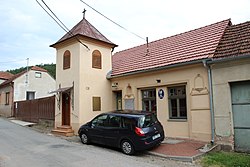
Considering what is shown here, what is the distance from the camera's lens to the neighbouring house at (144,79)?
10156 millimetres

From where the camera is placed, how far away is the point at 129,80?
13289 millimetres

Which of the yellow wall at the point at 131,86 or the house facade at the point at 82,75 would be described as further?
the house facade at the point at 82,75

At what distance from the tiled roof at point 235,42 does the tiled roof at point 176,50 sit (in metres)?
0.29

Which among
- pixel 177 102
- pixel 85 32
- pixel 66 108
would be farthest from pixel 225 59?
pixel 66 108

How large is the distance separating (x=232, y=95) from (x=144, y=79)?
4767 millimetres

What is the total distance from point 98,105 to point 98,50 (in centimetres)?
351

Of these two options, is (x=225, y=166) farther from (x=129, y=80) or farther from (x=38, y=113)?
(x=38, y=113)

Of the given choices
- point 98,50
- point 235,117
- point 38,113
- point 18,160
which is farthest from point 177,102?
point 38,113

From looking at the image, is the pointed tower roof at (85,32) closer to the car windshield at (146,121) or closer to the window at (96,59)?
the window at (96,59)

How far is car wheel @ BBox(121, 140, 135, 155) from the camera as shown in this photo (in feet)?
27.5

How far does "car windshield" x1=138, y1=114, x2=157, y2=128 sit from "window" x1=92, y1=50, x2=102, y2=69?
620cm

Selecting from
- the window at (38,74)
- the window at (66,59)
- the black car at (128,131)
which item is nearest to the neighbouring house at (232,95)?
the black car at (128,131)

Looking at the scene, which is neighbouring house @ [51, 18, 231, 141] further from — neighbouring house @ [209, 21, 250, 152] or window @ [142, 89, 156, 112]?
neighbouring house @ [209, 21, 250, 152]

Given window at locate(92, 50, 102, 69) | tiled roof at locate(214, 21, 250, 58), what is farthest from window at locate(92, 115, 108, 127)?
tiled roof at locate(214, 21, 250, 58)
